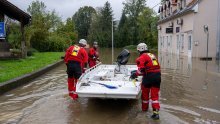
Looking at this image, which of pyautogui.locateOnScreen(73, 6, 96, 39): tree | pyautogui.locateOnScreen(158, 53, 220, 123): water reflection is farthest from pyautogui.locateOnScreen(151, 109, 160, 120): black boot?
pyautogui.locateOnScreen(73, 6, 96, 39): tree

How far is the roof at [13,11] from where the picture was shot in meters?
21.2

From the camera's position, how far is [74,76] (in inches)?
400

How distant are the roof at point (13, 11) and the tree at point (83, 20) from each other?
6828cm

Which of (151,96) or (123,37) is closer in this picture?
(151,96)

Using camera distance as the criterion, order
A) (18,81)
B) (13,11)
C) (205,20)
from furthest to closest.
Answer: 1. (205,20)
2. (13,11)
3. (18,81)

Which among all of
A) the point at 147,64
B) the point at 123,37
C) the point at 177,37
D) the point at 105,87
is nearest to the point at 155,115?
the point at 147,64

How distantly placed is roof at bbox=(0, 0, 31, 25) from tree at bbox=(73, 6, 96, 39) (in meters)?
68.3

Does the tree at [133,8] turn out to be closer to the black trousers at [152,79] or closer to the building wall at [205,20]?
the building wall at [205,20]

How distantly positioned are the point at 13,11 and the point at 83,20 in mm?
74156

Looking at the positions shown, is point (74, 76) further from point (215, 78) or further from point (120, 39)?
point (120, 39)

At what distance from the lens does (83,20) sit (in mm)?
96062

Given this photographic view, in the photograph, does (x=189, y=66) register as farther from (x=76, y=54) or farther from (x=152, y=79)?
(x=152, y=79)

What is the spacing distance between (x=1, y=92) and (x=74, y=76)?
2.69 m

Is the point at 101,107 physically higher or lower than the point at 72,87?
lower
